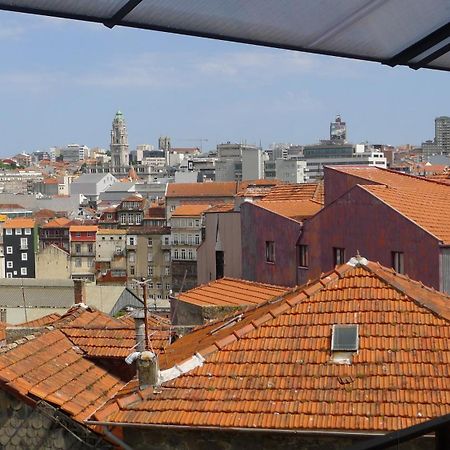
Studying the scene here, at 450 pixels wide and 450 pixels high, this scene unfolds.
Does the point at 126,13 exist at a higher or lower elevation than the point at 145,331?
higher

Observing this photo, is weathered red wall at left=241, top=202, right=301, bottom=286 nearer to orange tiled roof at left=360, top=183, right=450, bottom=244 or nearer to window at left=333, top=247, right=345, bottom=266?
window at left=333, top=247, right=345, bottom=266

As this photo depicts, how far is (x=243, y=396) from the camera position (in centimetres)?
734

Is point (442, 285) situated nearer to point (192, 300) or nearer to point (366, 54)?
point (192, 300)

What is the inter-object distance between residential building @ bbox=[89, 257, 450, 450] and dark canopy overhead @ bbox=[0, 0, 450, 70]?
13.1ft

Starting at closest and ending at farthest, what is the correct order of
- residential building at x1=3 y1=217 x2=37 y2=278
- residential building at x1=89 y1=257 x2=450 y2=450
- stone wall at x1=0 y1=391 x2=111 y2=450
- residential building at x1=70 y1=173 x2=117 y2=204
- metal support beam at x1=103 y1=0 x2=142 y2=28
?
metal support beam at x1=103 y1=0 x2=142 y2=28, residential building at x1=89 y1=257 x2=450 y2=450, stone wall at x1=0 y1=391 x2=111 y2=450, residential building at x1=3 y1=217 x2=37 y2=278, residential building at x1=70 y1=173 x2=117 y2=204

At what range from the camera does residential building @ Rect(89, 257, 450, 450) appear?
6883 millimetres

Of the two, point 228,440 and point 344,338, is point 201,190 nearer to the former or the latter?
point 344,338

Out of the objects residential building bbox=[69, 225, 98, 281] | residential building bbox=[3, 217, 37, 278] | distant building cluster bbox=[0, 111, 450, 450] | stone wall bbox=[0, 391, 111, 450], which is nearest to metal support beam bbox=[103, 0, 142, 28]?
distant building cluster bbox=[0, 111, 450, 450]

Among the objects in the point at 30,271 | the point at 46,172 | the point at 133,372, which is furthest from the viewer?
the point at 46,172

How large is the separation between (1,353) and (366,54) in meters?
7.38

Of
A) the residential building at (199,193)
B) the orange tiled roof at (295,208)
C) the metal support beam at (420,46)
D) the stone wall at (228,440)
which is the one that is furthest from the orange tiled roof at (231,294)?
the residential building at (199,193)

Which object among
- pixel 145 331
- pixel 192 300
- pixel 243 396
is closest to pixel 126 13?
pixel 243 396

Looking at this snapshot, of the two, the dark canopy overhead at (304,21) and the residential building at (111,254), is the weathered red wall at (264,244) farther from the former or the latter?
the residential building at (111,254)

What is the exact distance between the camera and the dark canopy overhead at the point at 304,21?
2449 mm
